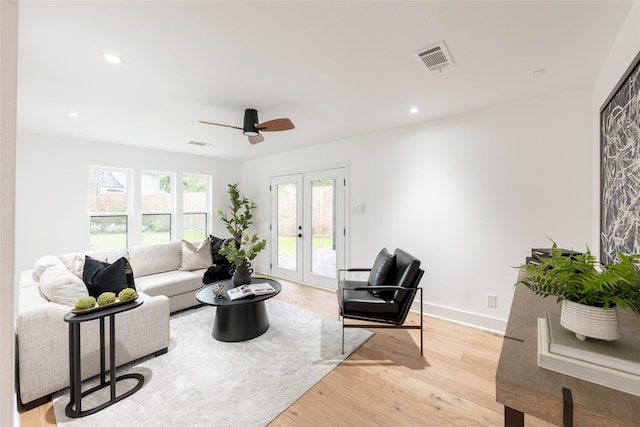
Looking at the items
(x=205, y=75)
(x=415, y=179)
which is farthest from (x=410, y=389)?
(x=205, y=75)

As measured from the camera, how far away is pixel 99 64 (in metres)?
2.07

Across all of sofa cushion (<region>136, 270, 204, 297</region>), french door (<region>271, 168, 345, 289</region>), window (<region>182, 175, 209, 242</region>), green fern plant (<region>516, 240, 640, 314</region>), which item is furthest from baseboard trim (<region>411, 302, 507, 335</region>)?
window (<region>182, 175, 209, 242</region>)

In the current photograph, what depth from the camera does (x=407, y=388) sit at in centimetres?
210

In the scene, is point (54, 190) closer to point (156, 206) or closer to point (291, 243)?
point (156, 206)

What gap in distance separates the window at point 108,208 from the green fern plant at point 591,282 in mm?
5792

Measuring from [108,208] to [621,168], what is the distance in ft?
20.9

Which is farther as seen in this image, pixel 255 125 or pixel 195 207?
pixel 195 207

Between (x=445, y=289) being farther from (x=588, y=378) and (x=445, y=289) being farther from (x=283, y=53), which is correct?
(x=283, y=53)

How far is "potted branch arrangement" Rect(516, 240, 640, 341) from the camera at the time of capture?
30.5 inches

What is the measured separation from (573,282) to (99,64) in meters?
3.18

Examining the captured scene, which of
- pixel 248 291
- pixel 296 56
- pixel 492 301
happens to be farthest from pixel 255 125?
pixel 492 301

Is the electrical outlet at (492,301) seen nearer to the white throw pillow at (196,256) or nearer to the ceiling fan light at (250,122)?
the ceiling fan light at (250,122)

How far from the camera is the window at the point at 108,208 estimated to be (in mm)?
4449

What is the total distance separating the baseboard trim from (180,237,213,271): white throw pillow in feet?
10.9
